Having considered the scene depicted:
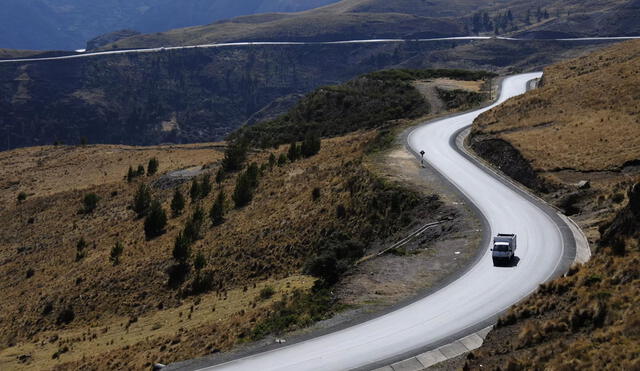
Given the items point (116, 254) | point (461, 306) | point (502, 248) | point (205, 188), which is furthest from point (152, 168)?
point (461, 306)

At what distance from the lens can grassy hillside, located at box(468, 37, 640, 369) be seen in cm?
1674

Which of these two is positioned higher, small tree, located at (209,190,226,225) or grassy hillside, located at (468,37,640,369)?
grassy hillside, located at (468,37,640,369)

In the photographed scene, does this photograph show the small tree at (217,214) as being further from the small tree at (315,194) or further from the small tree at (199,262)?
the small tree at (199,262)

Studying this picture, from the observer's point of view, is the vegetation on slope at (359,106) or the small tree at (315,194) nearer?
the small tree at (315,194)

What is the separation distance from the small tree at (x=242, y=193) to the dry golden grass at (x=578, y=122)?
20941mm

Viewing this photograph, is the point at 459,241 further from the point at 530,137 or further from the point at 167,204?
the point at 167,204

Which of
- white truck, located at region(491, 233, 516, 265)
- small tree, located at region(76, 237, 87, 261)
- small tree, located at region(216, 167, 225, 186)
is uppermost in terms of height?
white truck, located at region(491, 233, 516, 265)

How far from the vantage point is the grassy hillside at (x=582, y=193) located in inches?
659

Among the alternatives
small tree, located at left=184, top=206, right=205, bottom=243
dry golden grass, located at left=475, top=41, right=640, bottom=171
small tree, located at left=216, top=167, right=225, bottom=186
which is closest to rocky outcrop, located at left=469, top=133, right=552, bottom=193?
dry golden grass, located at left=475, top=41, right=640, bottom=171

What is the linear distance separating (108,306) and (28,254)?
20.7m

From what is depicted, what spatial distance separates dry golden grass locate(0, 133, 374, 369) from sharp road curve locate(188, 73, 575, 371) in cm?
370

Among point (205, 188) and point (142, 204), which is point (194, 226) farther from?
point (142, 204)

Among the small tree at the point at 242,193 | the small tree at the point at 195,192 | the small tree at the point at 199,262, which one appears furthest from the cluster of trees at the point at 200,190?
the small tree at the point at 199,262

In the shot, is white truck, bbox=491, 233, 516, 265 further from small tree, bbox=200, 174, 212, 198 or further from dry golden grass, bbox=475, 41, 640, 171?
small tree, bbox=200, 174, 212, 198
